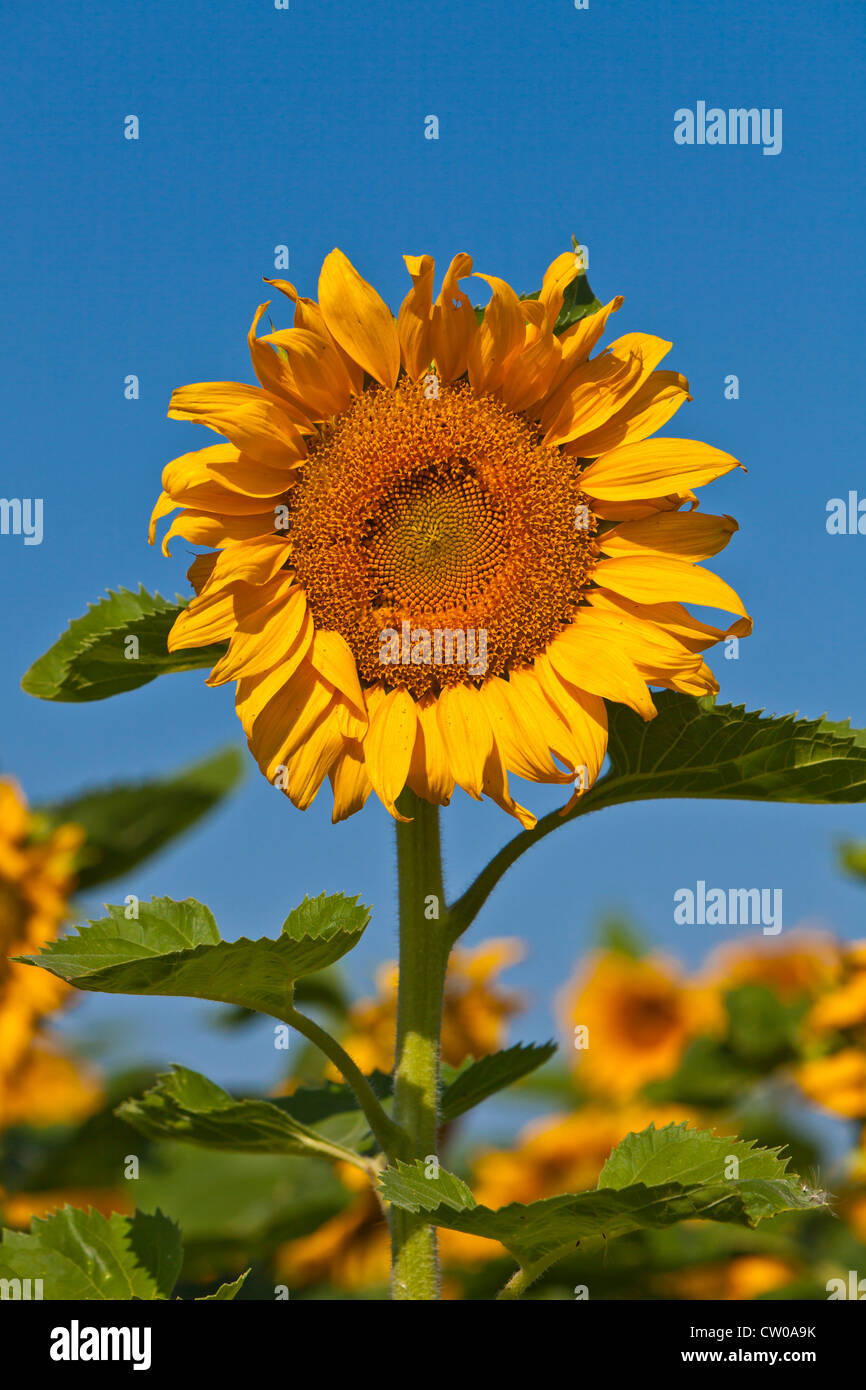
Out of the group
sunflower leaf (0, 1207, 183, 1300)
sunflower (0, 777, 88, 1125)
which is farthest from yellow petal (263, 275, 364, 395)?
sunflower (0, 777, 88, 1125)

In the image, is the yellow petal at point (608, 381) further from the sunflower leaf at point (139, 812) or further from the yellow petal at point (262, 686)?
the sunflower leaf at point (139, 812)

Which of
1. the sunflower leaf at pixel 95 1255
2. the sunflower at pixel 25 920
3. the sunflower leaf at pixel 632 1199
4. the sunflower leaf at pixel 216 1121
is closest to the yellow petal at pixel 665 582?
the sunflower leaf at pixel 632 1199

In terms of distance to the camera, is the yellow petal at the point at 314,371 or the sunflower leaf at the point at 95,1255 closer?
the yellow petal at the point at 314,371

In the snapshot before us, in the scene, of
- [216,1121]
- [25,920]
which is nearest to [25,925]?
[25,920]

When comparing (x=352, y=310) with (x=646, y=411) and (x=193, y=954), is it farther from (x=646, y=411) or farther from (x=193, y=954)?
(x=193, y=954)

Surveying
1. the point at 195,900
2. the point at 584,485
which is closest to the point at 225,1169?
the point at 195,900

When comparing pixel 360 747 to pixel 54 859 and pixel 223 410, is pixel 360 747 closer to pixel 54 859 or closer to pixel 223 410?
pixel 223 410
